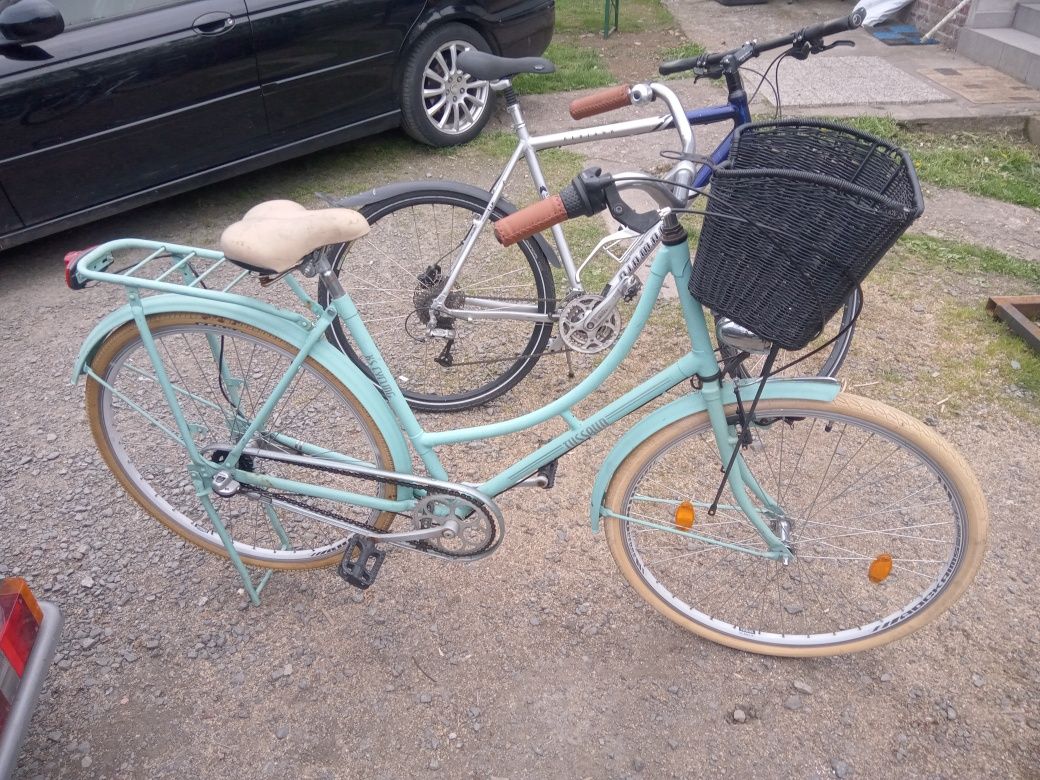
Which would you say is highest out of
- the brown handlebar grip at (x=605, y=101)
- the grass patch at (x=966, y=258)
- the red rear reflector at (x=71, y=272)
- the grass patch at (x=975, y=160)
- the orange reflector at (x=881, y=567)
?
Answer: the brown handlebar grip at (x=605, y=101)

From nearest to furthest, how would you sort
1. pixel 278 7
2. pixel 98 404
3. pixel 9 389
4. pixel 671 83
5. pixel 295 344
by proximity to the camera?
pixel 295 344 → pixel 98 404 → pixel 9 389 → pixel 278 7 → pixel 671 83

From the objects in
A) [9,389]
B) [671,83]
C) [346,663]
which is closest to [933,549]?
[346,663]

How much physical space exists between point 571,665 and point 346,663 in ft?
2.31

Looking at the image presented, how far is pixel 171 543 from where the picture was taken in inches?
107

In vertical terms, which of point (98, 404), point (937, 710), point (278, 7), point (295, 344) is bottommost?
point (937, 710)

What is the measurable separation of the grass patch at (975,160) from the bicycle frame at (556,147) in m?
2.68

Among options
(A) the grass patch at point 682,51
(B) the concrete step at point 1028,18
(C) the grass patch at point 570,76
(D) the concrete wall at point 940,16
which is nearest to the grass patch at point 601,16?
(A) the grass patch at point 682,51

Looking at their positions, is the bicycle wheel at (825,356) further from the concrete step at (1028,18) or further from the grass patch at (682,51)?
the concrete step at (1028,18)

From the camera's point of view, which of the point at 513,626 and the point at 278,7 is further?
the point at 278,7

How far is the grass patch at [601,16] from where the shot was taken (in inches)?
323

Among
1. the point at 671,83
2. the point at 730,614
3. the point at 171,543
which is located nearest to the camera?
the point at 730,614

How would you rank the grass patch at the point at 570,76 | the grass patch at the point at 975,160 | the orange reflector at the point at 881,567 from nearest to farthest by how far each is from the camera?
the orange reflector at the point at 881,567 → the grass patch at the point at 975,160 → the grass patch at the point at 570,76

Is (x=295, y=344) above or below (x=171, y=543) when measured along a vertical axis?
above

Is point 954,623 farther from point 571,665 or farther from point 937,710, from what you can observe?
point 571,665
